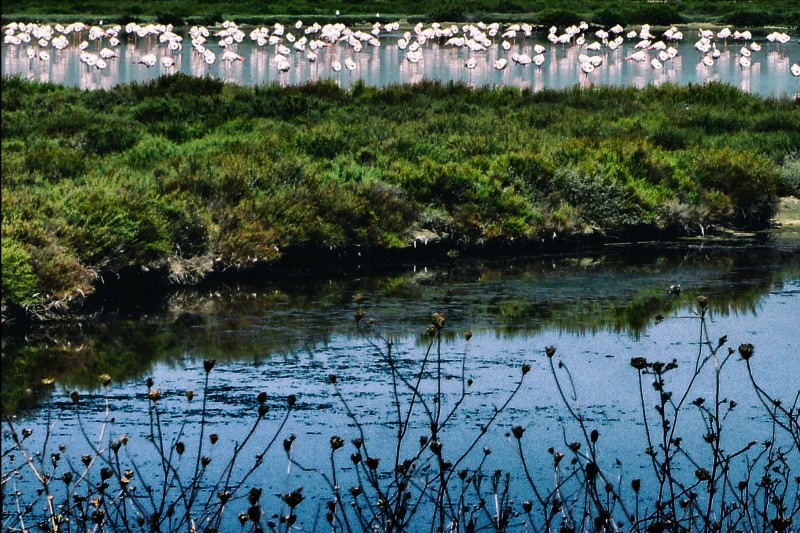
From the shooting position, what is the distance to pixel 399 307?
38.9 ft

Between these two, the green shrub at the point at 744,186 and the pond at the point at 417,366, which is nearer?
the pond at the point at 417,366

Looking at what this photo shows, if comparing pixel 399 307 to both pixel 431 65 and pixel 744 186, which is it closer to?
pixel 744 186

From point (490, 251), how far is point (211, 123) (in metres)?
6.80

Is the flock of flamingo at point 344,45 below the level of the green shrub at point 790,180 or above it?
above

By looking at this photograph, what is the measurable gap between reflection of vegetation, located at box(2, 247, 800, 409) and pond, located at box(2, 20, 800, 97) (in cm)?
1913

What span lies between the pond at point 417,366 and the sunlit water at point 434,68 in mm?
20947

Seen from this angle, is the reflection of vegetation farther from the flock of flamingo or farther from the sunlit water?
the flock of flamingo

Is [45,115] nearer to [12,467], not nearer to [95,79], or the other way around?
[12,467]

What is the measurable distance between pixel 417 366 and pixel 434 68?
3583 cm

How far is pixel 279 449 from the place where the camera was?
24.5 ft

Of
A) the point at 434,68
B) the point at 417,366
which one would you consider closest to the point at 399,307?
the point at 417,366

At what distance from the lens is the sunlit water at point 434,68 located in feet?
124

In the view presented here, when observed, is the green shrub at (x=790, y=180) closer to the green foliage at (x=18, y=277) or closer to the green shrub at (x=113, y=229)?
the green shrub at (x=113, y=229)

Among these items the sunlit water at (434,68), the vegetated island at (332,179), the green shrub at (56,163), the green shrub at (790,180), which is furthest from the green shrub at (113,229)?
the sunlit water at (434,68)
